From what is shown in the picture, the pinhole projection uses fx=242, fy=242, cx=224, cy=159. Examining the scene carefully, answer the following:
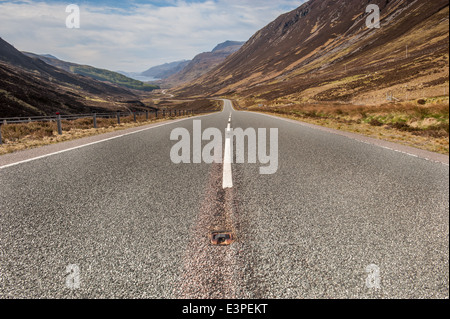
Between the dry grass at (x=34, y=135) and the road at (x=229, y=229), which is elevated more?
the dry grass at (x=34, y=135)

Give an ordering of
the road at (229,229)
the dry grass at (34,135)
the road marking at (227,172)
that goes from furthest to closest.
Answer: the dry grass at (34,135)
the road marking at (227,172)
the road at (229,229)

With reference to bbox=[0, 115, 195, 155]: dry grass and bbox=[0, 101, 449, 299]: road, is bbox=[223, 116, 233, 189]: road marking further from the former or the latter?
bbox=[0, 115, 195, 155]: dry grass

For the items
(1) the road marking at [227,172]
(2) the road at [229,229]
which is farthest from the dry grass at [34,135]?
(1) the road marking at [227,172]

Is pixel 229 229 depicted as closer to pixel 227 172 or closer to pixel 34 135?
pixel 227 172

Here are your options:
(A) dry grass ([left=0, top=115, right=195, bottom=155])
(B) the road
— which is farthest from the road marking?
(A) dry grass ([left=0, top=115, right=195, bottom=155])

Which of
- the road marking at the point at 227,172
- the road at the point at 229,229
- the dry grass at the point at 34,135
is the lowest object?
the road at the point at 229,229

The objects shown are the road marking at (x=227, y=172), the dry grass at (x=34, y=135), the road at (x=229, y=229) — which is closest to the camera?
the road at (x=229, y=229)

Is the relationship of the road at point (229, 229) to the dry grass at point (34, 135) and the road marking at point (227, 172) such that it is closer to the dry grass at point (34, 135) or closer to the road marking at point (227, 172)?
the road marking at point (227, 172)

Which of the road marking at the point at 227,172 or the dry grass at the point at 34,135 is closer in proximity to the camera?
the road marking at the point at 227,172

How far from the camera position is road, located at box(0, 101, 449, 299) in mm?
1618

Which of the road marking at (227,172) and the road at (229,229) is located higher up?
the road marking at (227,172)

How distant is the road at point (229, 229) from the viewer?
5.31 ft

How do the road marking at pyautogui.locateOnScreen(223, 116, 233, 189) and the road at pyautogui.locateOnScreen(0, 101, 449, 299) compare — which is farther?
the road marking at pyautogui.locateOnScreen(223, 116, 233, 189)
